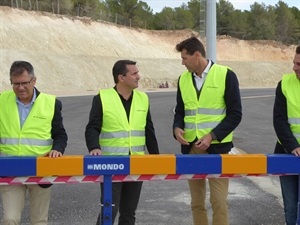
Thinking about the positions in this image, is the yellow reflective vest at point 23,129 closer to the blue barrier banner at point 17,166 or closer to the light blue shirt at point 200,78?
the blue barrier banner at point 17,166

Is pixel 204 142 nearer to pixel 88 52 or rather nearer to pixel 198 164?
pixel 198 164

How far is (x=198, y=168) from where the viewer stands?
14.1 ft

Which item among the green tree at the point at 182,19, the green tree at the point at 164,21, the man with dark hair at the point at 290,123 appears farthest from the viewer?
the green tree at the point at 182,19

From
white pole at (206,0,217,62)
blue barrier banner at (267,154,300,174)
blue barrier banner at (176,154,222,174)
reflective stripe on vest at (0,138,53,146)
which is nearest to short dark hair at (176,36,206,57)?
blue barrier banner at (176,154,222,174)

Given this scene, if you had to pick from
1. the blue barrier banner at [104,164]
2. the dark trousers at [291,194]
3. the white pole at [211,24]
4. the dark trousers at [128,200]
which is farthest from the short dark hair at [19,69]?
the white pole at [211,24]

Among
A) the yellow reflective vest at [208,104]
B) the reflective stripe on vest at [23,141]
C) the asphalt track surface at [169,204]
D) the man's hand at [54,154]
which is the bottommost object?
the asphalt track surface at [169,204]

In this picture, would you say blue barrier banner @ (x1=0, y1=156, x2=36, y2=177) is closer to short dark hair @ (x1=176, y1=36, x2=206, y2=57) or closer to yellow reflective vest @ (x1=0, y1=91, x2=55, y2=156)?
yellow reflective vest @ (x1=0, y1=91, x2=55, y2=156)

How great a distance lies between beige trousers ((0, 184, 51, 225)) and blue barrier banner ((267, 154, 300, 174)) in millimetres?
2011

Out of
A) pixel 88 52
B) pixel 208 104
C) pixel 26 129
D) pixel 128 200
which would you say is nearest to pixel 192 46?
pixel 208 104

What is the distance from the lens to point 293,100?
452cm

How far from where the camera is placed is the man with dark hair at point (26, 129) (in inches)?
171

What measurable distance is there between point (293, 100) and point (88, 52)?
2160 inches

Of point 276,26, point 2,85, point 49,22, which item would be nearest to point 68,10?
point 49,22

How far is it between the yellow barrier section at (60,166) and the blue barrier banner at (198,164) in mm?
856
